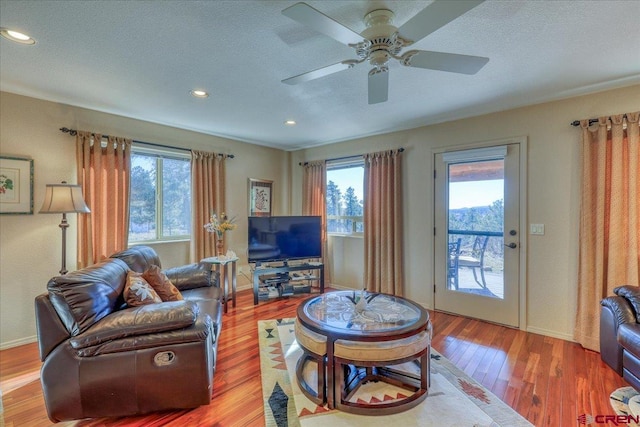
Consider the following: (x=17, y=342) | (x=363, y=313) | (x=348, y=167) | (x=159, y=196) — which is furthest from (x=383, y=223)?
(x=17, y=342)

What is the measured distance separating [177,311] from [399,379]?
5.44 feet

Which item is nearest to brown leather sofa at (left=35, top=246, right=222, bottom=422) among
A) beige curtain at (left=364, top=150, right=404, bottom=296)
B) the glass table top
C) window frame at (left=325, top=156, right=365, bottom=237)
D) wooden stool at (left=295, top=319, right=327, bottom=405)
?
wooden stool at (left=295, top=319, right=327, bottom=405)

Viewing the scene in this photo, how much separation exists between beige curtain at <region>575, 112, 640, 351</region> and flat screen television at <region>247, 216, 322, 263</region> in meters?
3.13

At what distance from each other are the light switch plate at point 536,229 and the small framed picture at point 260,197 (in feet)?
12.6

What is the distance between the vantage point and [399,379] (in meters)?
2.13

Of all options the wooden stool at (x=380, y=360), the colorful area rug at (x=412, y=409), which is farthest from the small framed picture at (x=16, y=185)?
the wooden stool at (x=380, y=360)

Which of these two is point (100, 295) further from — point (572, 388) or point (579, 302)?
point (579, 302)

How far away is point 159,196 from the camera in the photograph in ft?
12.8

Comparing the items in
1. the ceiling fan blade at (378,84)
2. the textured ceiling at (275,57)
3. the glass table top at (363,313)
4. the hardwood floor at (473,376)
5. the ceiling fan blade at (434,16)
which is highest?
the textured ceiling at (275,57)

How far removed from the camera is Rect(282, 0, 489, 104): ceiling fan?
51.2 inches

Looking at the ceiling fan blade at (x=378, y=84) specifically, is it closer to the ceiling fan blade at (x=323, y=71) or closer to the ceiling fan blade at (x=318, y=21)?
the ceiling fan blade at (x=323, y=71)

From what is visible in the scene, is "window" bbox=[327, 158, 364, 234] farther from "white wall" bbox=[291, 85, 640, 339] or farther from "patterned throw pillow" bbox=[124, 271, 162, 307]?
"patterned throw pillow" bbox=[124, 271, 162, 307]

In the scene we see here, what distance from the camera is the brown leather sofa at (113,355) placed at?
1700 mm

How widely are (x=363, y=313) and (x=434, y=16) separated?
1.89m
